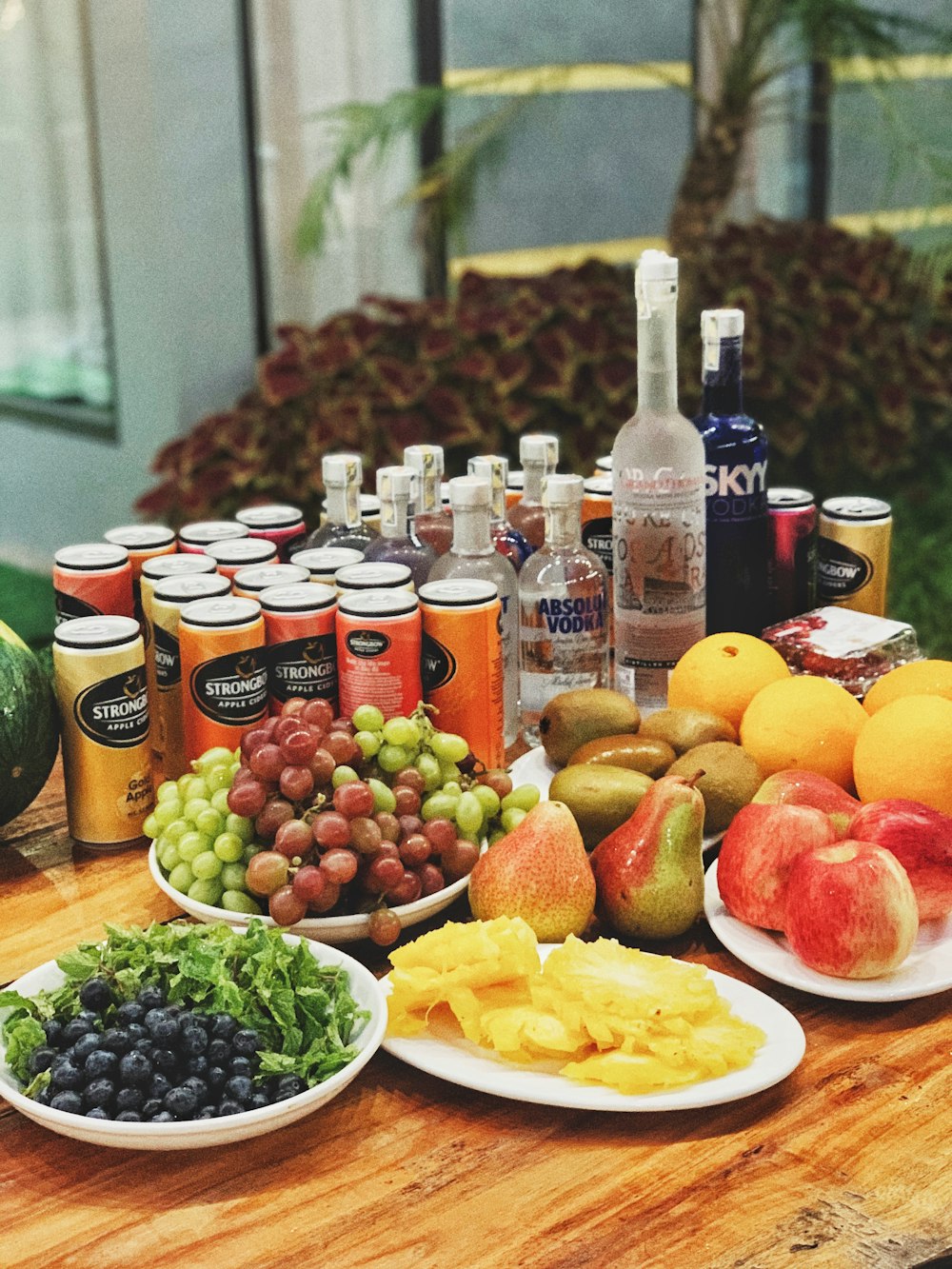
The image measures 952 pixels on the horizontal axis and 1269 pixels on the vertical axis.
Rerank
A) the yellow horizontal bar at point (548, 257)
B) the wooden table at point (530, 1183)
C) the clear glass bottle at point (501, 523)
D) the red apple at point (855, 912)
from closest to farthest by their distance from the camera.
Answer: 1. the wooden table at point (530, 1183)
2. the red apple at point (855, 912)
3. the clear glass bottle at point (501, 523)
4. the yellow horizontal bar at point (548, 257)

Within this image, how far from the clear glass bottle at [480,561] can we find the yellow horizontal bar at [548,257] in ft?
10.3

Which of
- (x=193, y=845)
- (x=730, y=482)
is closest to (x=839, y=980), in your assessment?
(x=193, y=845)

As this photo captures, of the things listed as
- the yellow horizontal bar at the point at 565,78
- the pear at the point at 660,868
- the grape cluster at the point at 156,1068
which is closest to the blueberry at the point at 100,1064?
the grape cluster at the point at 156,1068

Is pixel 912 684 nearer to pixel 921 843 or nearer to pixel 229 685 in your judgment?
pixel 921 843

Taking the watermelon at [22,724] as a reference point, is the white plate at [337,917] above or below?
below

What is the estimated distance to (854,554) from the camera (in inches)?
70.5

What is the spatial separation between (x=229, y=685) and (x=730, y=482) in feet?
2.03

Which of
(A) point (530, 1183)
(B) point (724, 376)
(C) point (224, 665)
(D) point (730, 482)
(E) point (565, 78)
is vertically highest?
(E) point (565, 78)

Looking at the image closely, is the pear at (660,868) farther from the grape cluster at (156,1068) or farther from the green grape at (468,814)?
the grape cluster at (156,1068)

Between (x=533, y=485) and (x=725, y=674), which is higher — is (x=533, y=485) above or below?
above

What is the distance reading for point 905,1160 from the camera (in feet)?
3.27

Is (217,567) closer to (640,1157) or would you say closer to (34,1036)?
(34,1036)

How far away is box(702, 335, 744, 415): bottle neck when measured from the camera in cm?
165

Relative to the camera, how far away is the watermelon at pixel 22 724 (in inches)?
55.7
